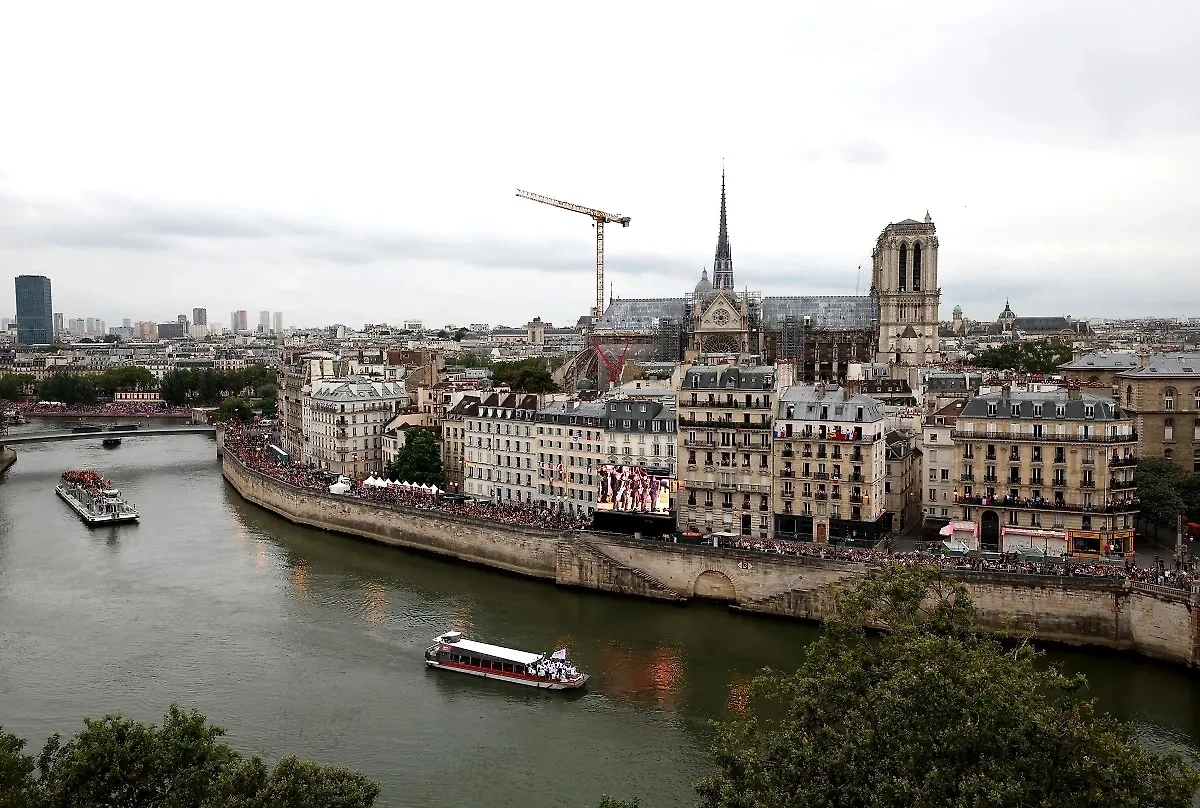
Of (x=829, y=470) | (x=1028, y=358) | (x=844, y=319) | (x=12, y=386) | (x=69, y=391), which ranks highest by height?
(x=844, y=319)

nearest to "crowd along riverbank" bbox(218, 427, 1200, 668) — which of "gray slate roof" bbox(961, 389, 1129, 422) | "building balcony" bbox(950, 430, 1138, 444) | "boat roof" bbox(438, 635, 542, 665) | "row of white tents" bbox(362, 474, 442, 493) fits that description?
"row of white tents" bbox(362, 474, 442, 493)

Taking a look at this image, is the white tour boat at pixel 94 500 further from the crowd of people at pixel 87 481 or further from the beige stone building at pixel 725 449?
the beige stone building at pixel 725 449

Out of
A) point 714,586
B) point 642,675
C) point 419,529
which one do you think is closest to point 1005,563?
point 714,586

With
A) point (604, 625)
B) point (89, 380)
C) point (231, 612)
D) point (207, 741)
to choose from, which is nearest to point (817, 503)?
point (604, 625)

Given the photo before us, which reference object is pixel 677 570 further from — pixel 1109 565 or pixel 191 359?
pixel 191 359

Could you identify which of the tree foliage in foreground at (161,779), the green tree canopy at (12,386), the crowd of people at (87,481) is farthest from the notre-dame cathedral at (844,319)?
the green tree canopy at (12,386)

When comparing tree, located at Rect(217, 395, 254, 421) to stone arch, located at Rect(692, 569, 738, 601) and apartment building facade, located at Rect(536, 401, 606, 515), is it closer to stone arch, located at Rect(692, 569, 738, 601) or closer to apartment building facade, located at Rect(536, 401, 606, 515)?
apartment building facade, located at Rect(536, 401, 606, 515)

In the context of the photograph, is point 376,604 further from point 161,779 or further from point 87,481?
point 87,481
